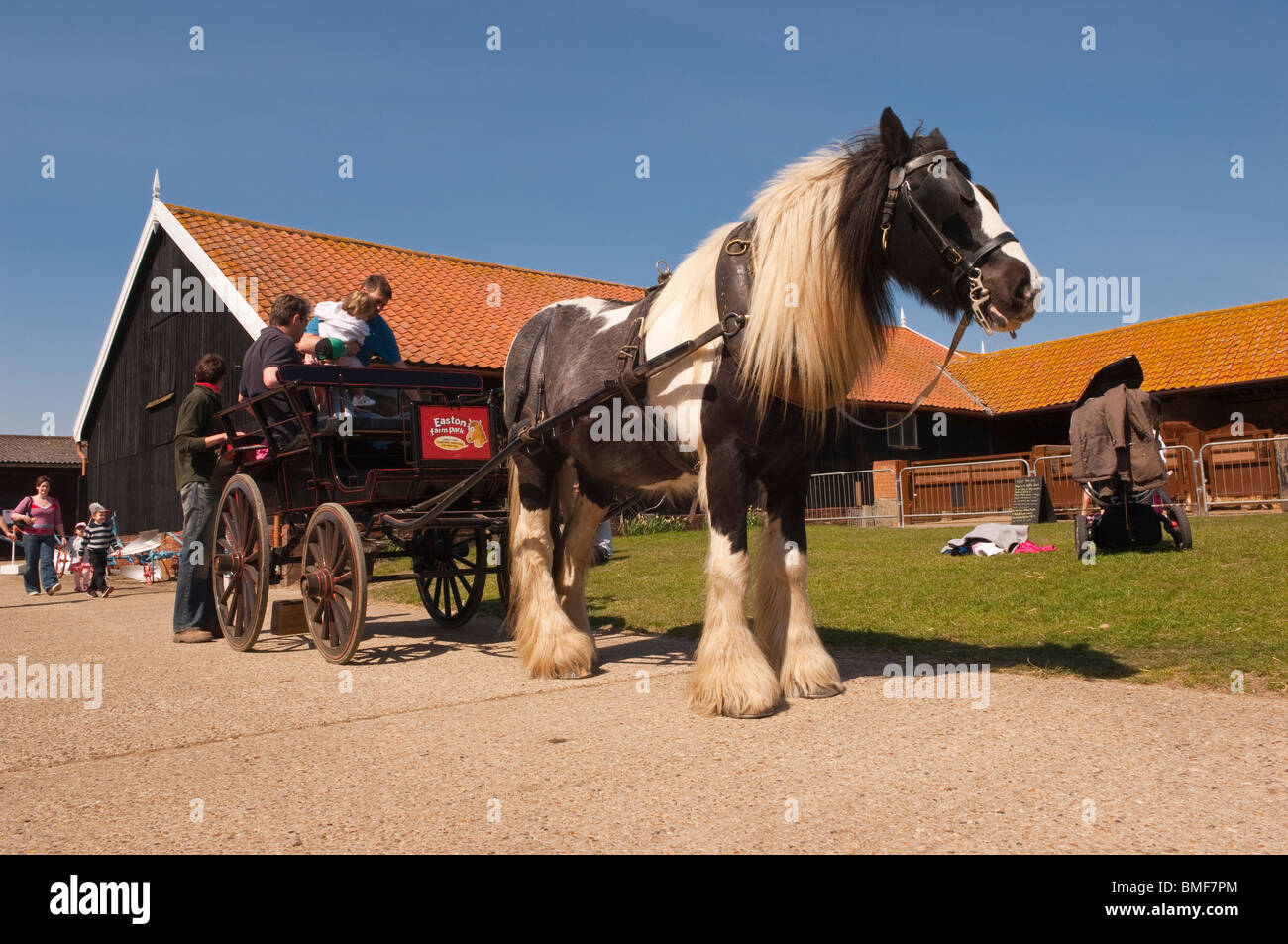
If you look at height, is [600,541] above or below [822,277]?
below

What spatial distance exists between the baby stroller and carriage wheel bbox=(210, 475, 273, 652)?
7.47 m

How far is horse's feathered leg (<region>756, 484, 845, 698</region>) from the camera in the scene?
168 inches

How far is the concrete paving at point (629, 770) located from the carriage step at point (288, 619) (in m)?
1.29

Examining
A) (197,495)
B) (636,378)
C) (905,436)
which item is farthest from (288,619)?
(905,436)

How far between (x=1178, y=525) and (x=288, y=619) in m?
8.43

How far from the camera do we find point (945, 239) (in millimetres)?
3729

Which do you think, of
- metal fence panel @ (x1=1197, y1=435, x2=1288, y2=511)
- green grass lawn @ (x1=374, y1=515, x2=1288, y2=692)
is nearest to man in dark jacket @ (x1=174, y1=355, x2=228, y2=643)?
green grass lawn @ (x1=374, y1=515, x2=1288, y2=692)

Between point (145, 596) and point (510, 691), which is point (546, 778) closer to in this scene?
point (510, 691)

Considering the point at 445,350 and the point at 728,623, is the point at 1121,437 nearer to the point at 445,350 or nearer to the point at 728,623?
the point at 728,623

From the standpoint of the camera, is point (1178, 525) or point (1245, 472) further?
point (1245, 472)

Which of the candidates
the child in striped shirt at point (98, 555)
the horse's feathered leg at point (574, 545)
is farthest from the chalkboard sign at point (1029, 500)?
the child in striped shirt at point (98, 555)
